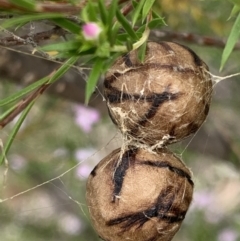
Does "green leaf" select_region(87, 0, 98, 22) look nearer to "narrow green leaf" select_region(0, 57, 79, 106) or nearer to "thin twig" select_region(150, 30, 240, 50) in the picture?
"narrow green leaf" select_region(0, 57, 79, 106)

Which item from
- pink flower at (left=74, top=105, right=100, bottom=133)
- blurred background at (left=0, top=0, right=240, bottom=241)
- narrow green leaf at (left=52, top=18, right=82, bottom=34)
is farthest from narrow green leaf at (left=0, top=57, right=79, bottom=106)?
pink flower at (left=74, top=105, right=100, bottom=133)

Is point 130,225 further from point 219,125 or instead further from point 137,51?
point 219,125

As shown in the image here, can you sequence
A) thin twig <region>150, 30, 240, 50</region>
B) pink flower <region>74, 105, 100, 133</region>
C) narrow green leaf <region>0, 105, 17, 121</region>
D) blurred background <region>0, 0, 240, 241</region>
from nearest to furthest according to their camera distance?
narrow green leaf <region>0, 105, 17, 121</region> → thin twig <region>150, 30, 240, 50</region> → blurred background <region>0, 0, 240, 241</region> → pink flower <region>74, 105, 100, 133</region>

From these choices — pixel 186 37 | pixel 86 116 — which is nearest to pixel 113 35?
pixel 186 37

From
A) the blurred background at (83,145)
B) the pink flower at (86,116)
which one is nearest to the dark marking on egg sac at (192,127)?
the blurred background at (83,145)

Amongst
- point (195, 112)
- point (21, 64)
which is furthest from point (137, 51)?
point (21, 64)

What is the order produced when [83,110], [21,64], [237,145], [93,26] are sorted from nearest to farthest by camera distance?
1. [93,26]
2. [21,64]
3. [237,145]
4. [83,110]
